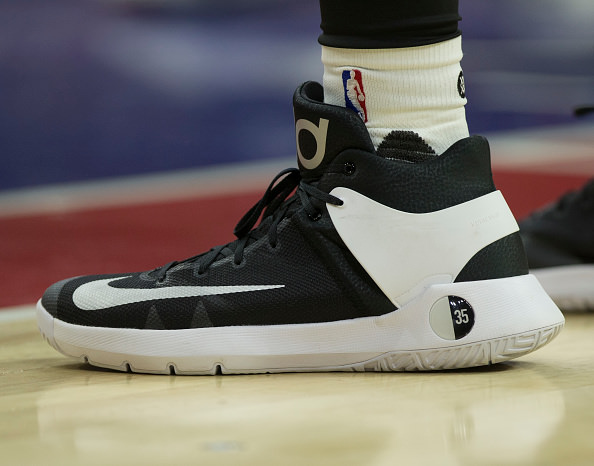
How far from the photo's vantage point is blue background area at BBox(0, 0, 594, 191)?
338 centimetres

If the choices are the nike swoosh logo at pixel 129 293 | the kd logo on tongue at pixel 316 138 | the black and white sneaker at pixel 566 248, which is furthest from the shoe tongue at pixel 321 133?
the black and white sneaker at pixel 566 248

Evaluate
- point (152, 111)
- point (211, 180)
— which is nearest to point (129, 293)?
point (152, 111)

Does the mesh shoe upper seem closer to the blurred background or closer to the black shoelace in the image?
the black shoelace

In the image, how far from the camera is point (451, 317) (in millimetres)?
931

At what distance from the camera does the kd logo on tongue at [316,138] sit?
98 centimetres

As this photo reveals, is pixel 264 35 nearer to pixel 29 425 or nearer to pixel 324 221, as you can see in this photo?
pixel 324 221

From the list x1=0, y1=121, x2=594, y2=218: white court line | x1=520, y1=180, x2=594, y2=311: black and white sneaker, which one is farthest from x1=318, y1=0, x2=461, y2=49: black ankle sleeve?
x1=0, y1=121, x2=594, y2=218: white court line

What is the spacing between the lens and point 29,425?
0.77 meters

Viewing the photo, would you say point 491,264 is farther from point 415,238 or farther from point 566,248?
point 566,248

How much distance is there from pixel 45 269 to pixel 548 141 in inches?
129

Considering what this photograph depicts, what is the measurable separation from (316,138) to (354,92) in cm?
6

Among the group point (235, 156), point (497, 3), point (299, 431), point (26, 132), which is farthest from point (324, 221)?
point (497, 3)

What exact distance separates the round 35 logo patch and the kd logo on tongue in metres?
0.20

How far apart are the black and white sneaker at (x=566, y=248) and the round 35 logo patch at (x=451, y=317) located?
0.62 meters
